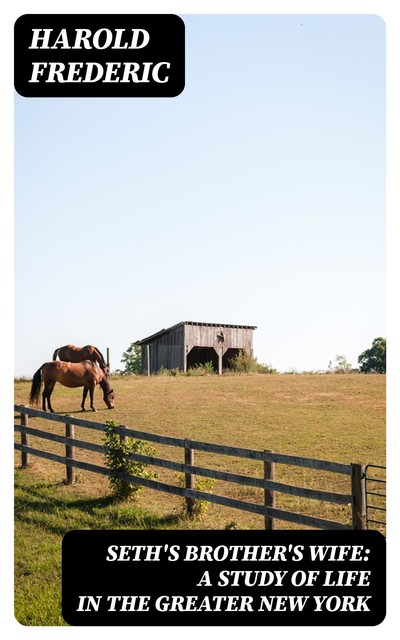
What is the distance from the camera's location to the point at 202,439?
1582 cm

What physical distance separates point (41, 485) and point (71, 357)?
10175mm

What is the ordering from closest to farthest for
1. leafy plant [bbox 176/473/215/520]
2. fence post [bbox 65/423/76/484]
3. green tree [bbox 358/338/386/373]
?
leafy plant [bbox 176/473/215/520] < fence post [bbox 65/423/76/484] < green tree [bbox 358/338/386/373]

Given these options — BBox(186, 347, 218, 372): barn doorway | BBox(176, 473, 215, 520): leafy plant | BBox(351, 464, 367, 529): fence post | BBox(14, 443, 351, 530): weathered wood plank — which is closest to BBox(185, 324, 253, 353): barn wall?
BBox(186, 347, 218, 372): barn doorway

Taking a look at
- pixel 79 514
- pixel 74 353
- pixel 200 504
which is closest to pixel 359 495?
pixel 200 504

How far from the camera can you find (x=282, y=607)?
4348 millimetres

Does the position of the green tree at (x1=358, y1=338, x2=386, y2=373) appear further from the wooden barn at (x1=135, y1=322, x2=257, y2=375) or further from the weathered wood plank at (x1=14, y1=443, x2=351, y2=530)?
the weathered wood plank at (x1=14, y1=443, x2=351, y2=530)

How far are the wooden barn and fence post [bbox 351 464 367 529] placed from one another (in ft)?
95.0

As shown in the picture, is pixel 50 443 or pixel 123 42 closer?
pixel 123 42

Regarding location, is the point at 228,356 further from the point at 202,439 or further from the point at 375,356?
the point at 202,439

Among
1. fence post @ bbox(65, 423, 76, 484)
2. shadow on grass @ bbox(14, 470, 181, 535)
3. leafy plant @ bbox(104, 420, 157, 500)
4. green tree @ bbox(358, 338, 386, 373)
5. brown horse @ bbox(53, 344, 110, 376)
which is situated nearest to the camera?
shadow on grass @ bbox(14, 470, 181, 535)

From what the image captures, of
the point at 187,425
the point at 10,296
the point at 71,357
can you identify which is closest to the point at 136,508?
the point at 10,296

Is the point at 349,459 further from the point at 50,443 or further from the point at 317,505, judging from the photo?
the point at 50,443

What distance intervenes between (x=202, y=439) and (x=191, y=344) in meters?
20.2

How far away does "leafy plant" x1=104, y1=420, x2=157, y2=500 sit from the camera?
954 cm
